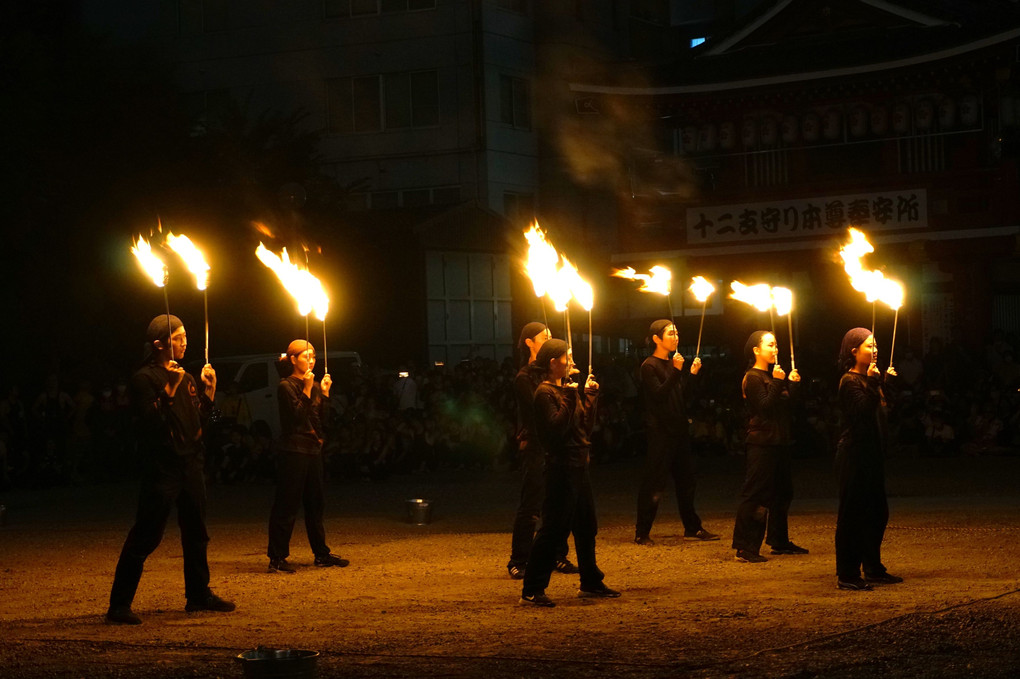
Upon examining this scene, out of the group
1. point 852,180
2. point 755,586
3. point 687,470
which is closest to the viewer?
point 755,586

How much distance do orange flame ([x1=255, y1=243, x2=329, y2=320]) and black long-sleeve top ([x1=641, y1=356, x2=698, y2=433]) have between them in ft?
9.15

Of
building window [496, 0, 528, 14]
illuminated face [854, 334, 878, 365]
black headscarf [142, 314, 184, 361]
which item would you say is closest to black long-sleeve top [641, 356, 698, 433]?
illuminated face [854, 334, 878, 365]

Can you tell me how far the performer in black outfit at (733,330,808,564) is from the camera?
1078cm

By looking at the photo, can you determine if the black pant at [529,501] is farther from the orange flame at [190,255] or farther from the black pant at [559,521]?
the orange flame at [190,255]

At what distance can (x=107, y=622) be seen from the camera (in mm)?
8789

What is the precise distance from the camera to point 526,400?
1011 centimetres

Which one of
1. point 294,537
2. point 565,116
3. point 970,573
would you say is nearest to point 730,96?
point 565,116

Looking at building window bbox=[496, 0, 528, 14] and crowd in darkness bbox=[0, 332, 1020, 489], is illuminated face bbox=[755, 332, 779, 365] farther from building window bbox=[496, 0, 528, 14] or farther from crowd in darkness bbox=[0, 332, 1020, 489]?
building window bbox=[496, 0, 528, 14]

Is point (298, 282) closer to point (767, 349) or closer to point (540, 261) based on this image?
point (540, 261)

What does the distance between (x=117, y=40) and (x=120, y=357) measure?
14291 millimetres

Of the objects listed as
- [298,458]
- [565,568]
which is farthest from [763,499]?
[298,458]

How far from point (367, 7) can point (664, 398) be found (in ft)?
89.6

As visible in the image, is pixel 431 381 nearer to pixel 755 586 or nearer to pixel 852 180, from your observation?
pixel 852 180

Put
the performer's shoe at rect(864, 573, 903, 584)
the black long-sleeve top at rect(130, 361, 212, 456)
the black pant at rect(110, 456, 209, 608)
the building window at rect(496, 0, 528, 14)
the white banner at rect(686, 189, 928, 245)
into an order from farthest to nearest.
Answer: the building window at rect(496, 0, 528, 14) → the white banner at rect(686, 189, 928, 245) → the performer's shoe at rect(864, 573, 903, 584) → the black long-sleeve top at rect(130, 361, 212, 456) → the black pant at rect(110, 456, 209, 608)
